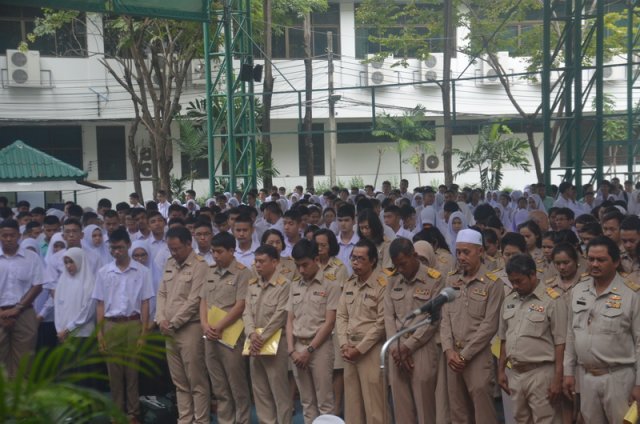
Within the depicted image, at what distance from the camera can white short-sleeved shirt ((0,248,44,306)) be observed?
839 centimetres

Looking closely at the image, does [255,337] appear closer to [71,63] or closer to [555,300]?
[555,300]

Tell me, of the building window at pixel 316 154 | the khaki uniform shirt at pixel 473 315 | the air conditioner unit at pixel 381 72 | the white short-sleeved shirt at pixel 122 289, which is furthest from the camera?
the building window at pixel 316 154

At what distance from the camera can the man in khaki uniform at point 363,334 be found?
21.8 ft

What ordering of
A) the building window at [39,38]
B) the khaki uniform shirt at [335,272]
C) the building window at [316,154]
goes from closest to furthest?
1. the khaki uniform shirt at [335,272]
2. the building window at [39,38]
3. the building window at [316,154]

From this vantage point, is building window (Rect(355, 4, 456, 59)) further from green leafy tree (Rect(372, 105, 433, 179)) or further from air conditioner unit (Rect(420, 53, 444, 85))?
green leafy tree (Rect(372, 105, 433, 179))

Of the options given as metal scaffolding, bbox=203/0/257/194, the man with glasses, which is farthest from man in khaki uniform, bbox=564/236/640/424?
metal scaffolding, bbox=203/0/257/194

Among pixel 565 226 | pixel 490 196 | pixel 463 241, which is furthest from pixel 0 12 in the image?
pixel 463 241

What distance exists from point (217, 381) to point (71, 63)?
22.1 m

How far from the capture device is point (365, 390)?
6688 millimetres

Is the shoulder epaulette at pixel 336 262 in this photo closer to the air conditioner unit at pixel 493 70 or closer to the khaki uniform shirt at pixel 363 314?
the khaki uniform shirt at pixel 363 314

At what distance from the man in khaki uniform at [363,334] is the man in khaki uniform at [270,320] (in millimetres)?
538

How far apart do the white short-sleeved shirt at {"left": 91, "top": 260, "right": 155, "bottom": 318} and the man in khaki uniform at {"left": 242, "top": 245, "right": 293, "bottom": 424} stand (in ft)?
3.40

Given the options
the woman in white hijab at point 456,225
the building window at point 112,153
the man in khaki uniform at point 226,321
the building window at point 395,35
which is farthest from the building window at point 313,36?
the man in khaki uniform at point 226,321

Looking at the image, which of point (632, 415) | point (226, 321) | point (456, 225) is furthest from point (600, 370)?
point (456, 225)
